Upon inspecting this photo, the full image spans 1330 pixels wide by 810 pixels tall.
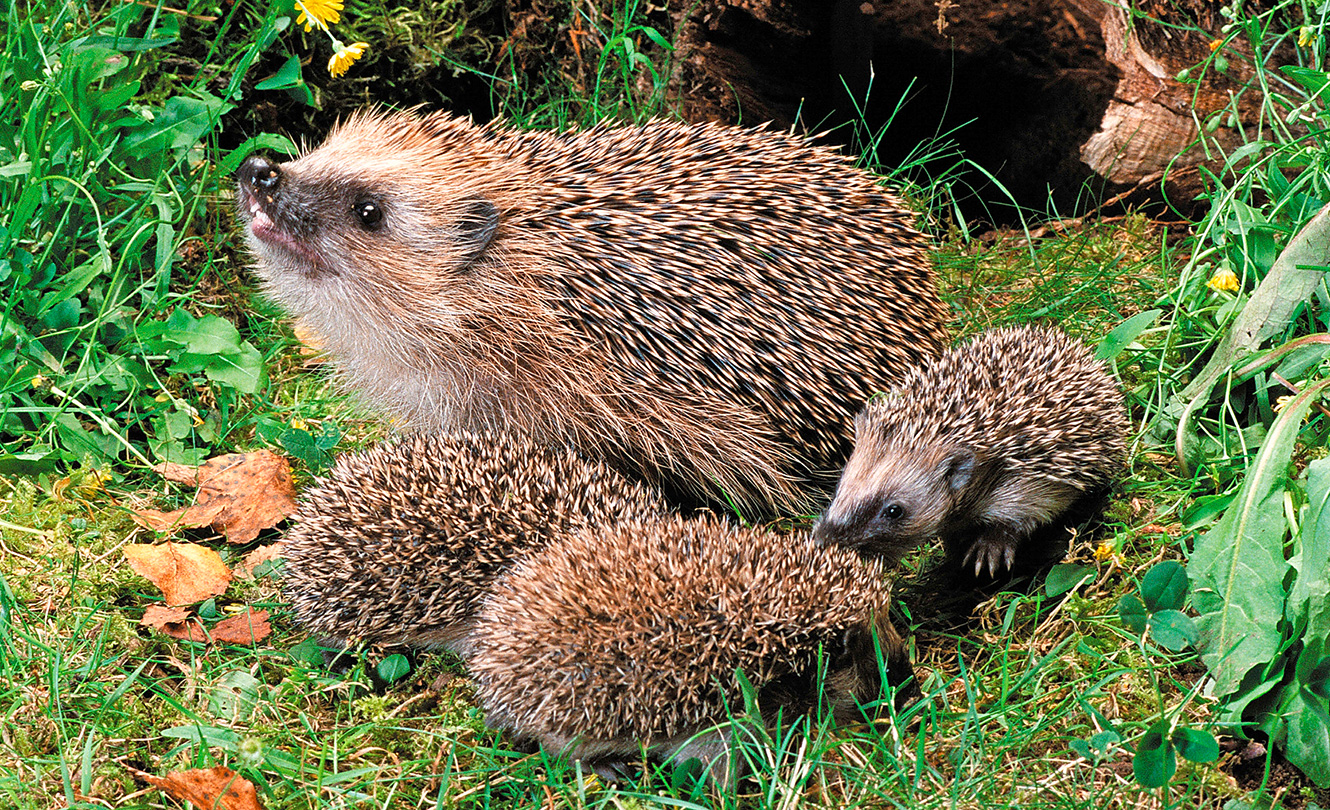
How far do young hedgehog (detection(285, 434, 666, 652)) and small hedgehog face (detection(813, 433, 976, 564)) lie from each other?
72 cm

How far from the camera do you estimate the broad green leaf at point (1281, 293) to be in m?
4.00

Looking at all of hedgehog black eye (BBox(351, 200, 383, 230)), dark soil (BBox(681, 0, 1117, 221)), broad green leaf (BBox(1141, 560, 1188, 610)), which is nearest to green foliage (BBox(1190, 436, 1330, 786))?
broad green leaf (BBox(1141, 560, 1188, 610))

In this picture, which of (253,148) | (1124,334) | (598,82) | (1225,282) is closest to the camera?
(1225,282)

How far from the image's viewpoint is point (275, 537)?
4656 millimetres

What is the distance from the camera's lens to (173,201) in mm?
5199

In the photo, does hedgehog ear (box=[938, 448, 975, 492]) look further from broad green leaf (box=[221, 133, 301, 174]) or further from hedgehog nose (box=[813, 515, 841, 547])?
broad green leaf (box=[221, 133, 301, 174])

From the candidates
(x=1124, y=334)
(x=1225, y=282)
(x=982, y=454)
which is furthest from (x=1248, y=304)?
(x=982, y=454)

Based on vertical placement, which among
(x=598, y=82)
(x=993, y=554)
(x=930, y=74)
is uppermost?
(x=930, y=74)

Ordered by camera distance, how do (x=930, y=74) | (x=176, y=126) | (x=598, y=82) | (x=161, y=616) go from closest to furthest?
(x=161, y=616)
(x=176, y=126)
(x=598, y=82)
(x=930, y=74)

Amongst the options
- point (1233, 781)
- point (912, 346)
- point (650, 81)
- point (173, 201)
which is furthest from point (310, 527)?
point (650, 81)

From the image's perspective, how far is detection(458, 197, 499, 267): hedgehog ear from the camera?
14.9ft

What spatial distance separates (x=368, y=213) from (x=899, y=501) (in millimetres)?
2457

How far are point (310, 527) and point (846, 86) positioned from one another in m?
3.85

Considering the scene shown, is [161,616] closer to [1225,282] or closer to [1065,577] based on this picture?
[1065,577]
